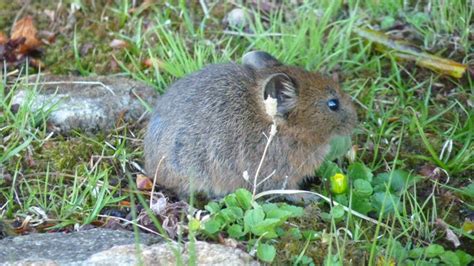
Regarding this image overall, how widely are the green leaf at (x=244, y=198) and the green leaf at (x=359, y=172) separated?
824mm

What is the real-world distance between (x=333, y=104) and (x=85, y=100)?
1.92m

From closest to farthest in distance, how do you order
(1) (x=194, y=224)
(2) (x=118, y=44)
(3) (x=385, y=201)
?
1. (1) (x=194, y=224)
2. (3) (x=385, y=201)
3. (2) (x=118, y=44)

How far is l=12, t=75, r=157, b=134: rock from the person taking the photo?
605cm

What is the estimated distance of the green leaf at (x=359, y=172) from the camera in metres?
5.39

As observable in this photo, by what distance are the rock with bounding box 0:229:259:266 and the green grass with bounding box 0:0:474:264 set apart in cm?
34

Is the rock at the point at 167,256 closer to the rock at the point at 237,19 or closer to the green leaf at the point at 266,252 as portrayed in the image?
the green leaf at the point at 266,252

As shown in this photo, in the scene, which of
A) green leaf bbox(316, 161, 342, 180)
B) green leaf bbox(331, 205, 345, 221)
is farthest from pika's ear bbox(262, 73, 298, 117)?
green leaf bbox(331, 205, 345, 221)

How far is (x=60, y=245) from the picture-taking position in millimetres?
4598

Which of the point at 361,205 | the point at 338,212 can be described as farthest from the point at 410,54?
the point at 338,212

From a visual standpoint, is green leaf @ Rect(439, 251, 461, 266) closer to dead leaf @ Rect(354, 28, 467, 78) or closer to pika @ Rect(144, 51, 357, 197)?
pika @ Rect(144, 51, 357, 197)

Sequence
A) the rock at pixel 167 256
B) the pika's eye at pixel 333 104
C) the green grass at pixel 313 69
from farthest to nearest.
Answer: the pika's eye at pixel 333 104, the green grass at pixel 313 69, the rock at pixel 167 256

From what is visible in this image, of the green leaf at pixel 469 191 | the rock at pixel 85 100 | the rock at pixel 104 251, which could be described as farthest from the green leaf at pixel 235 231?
the rock at pixel 85 100

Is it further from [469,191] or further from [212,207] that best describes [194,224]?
[469,191]

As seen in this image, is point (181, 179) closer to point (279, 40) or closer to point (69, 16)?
point (279, 40)
